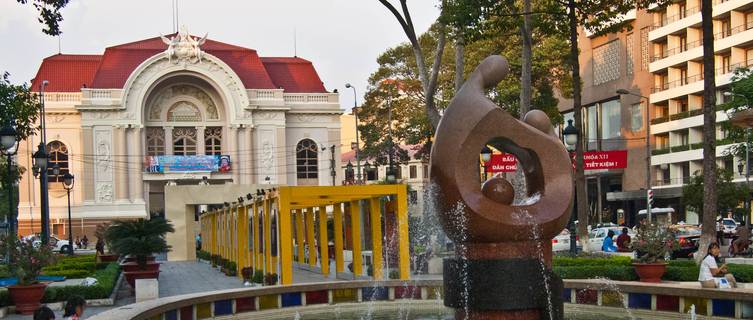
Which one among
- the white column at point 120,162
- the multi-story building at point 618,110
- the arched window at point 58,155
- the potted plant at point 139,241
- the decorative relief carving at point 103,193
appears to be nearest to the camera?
the potted plant at point 139,241

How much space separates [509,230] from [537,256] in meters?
0.46

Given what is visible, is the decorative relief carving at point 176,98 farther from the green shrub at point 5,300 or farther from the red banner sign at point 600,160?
the green shrub at point 5,300

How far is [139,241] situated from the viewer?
2452cm

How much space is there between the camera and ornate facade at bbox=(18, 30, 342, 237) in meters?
64.3

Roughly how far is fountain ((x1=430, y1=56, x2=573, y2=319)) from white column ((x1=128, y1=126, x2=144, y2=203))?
5675cm

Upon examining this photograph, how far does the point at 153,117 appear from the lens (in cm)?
6719

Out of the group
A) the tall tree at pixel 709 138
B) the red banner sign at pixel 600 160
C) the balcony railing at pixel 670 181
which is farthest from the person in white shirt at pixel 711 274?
the balcony railing at pixel 670 181

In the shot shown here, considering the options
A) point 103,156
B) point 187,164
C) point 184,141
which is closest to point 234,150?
point 187,164

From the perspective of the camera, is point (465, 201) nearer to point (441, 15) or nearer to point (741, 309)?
point (741, 309)

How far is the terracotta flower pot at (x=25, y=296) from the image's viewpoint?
58.4 ft

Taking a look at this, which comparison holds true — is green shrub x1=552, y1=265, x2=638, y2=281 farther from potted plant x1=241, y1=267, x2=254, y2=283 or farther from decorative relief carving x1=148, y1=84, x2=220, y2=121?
decorative relief carving x1=148, y1=84, x2=220, y2=121

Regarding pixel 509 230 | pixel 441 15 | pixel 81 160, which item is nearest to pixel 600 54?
pixel 81 160

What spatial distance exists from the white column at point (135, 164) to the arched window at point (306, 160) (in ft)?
36.4

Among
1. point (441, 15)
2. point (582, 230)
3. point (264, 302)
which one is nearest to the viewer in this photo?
point (264, 302)
